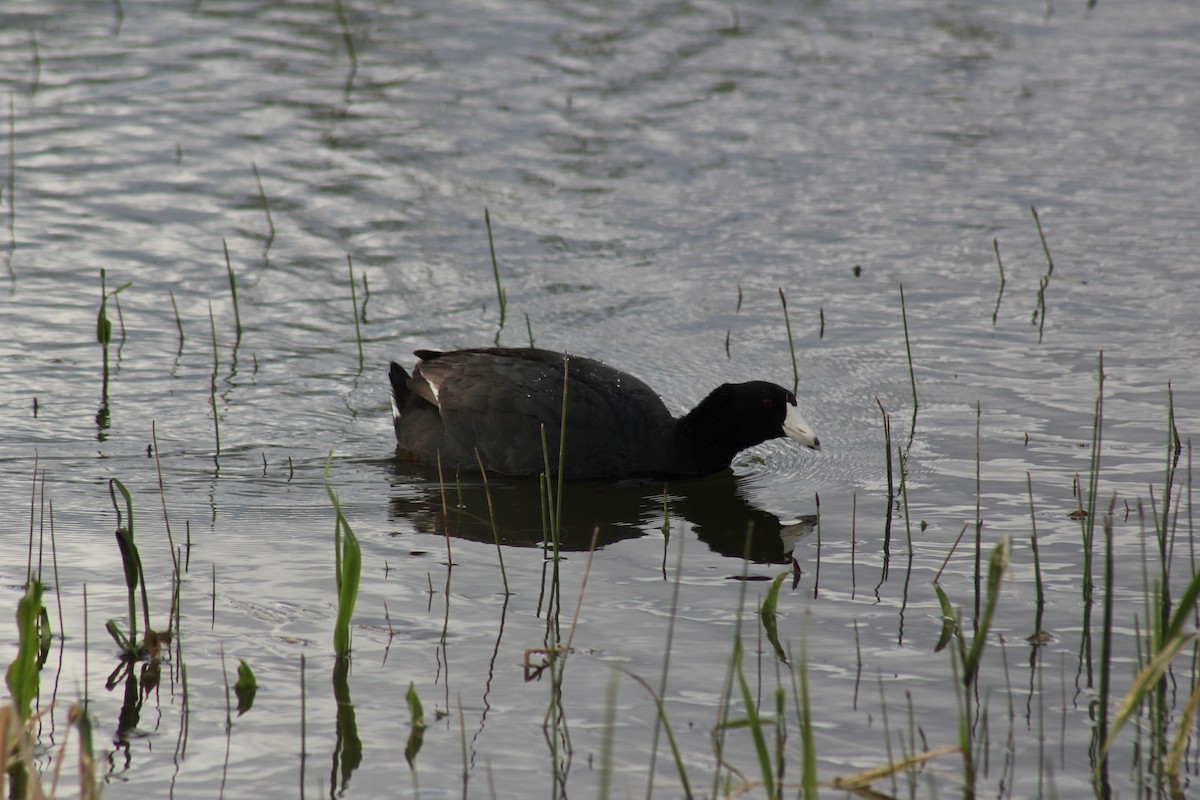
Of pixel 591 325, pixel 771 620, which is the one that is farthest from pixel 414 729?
pixel 591 325

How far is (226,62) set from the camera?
15195 millimetres

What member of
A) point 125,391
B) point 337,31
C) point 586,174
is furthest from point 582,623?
point 337,31

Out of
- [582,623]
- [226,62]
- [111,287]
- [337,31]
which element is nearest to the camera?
[582,623]

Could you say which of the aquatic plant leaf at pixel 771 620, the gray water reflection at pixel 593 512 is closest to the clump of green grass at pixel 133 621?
the gray water reflection at pixel 593 512

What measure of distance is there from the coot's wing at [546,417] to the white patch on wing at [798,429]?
2.06 ft

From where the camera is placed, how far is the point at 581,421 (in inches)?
305

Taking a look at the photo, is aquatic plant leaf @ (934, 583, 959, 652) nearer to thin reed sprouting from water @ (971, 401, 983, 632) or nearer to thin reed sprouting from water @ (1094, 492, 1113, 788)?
thin reed sprouting from water @ (971, 401, 983, 632)

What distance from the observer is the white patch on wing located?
25.3 ft

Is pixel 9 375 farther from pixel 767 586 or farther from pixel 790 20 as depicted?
pixel 790 20

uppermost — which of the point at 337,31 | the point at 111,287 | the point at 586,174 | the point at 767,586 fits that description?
the point at 337,31

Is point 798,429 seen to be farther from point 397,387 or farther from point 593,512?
point 397,387

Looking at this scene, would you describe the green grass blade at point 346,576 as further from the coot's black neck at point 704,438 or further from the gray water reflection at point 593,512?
the coot's black neck at point 704,438

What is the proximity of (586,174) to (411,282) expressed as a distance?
258 cm

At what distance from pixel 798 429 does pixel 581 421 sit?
3.69 ft
